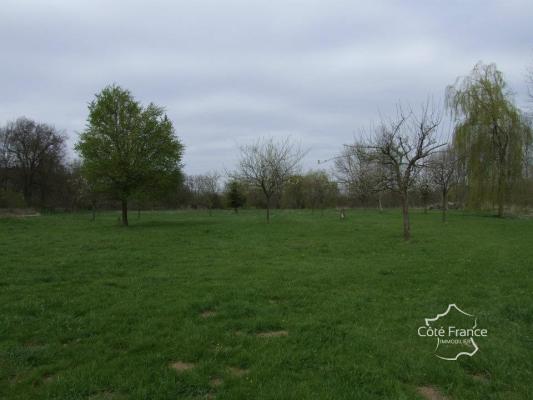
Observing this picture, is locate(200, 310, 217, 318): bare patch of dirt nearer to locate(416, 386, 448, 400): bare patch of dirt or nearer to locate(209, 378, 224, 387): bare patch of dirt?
locate(209, 378, 224, 387): bare patch of dirt

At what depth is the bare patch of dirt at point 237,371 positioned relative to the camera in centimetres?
359

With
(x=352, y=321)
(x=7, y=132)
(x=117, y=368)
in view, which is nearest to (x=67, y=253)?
(x=117, y=368)

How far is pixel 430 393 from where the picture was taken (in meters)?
3.25

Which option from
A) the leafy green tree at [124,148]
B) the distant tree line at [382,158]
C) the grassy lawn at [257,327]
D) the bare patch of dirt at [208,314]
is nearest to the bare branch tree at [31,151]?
the distant tree line at [382,158]

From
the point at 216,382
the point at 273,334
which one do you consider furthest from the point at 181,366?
the point at 273,334

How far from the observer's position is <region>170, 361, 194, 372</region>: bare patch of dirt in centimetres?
372

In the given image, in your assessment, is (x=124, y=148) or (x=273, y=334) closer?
(x=273, y=334)

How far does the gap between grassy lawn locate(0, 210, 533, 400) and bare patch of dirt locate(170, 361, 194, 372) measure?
0.07 feet

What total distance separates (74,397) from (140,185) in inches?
842

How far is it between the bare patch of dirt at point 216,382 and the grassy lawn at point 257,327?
0.02m

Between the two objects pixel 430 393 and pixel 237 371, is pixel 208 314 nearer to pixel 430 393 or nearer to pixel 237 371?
pixel 237 371

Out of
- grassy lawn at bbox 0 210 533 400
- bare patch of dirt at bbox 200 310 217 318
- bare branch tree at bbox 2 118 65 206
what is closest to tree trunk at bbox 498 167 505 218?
grassy lawn at bbox 0 210 533 400

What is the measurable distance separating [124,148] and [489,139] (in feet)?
86.6

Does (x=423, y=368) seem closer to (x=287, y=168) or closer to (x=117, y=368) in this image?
(x=117, y=368)
